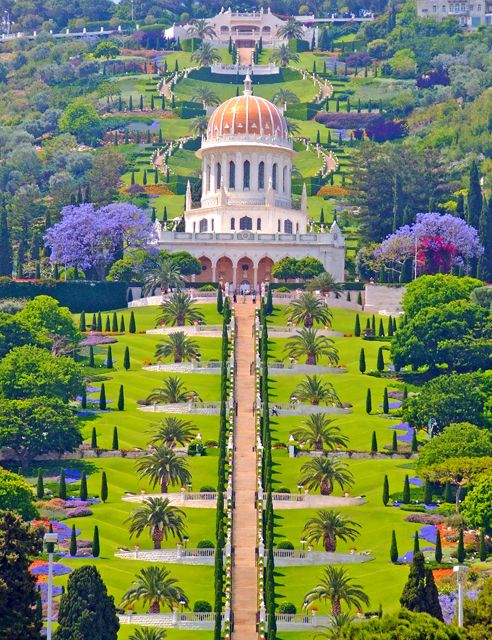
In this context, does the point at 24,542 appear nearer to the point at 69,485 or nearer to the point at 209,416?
the point at 69,485

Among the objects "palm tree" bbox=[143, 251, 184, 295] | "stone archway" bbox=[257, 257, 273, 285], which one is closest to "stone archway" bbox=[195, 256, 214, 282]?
"stone archway" bbox=[257, 257, 273, 285]

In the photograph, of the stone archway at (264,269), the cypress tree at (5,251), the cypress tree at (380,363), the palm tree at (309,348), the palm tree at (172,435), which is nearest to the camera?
the palm tree at (172,435)

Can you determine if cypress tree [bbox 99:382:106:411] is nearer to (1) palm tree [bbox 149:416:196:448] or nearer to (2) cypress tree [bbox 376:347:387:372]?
(1) palm tree [bbox 149:416:196:448]

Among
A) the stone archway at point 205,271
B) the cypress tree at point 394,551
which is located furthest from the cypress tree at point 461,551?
the stone archway at point 205,271

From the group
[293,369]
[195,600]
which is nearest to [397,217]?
[293,369]

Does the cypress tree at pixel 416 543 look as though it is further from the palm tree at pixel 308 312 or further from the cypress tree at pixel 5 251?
the cypress tree at pixel 5 251

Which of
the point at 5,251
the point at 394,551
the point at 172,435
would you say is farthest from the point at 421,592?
the point at 5,251
